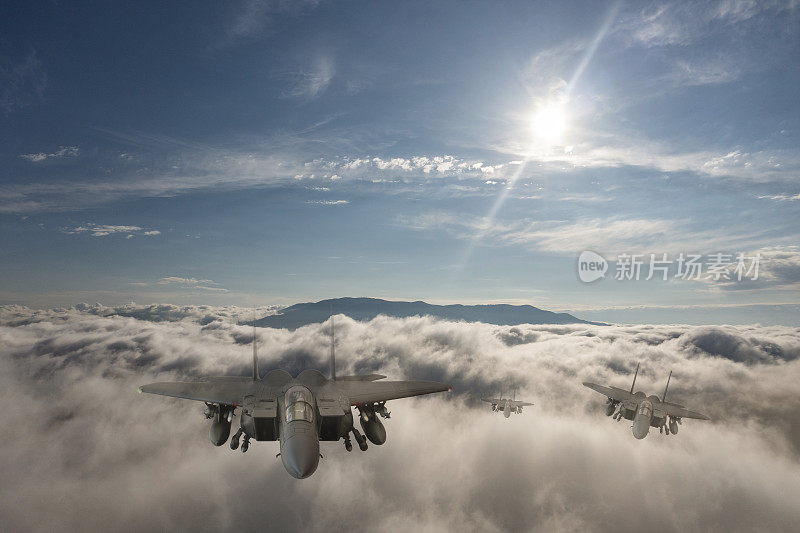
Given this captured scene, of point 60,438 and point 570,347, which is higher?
point 570,347

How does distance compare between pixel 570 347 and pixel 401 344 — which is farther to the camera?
pixel 401 344

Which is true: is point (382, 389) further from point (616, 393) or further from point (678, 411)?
point (678, 411)

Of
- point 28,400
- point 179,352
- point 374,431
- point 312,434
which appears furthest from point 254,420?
point 28,400

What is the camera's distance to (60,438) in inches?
5037

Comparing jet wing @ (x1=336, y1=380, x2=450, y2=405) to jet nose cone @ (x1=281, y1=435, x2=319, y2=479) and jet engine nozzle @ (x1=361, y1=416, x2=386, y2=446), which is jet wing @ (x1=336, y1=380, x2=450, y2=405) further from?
jet nose cone @ (x1=281, y1=435, x2=319, y2=479)

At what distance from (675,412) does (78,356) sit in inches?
8770

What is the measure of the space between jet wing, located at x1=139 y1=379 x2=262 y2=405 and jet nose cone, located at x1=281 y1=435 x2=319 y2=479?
10077mm

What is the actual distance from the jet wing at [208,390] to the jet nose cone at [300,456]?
10077mm

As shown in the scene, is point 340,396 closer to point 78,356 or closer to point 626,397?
point 626,397

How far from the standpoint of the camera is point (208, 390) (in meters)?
31.1

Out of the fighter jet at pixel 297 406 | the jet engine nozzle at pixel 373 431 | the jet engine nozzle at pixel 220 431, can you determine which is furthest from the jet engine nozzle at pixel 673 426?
the jet engine nozzle at pixel 220 431

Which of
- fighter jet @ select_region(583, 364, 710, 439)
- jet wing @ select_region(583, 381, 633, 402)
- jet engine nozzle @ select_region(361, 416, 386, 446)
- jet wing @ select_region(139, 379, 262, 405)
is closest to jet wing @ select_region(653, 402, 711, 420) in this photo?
fighter jet @ select_region(583, 364, 710, 439)

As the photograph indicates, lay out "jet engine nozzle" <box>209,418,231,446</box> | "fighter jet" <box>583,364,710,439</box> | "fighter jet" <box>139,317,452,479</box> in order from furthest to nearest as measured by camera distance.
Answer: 1. "fighter jet" <box>583,364,710,439</box>
2. "jet engine nozzle" <box>209,418,231,446</box>
3. "fighter jet" <box>139,317,452,479</box>

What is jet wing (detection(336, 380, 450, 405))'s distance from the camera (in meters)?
30.0
